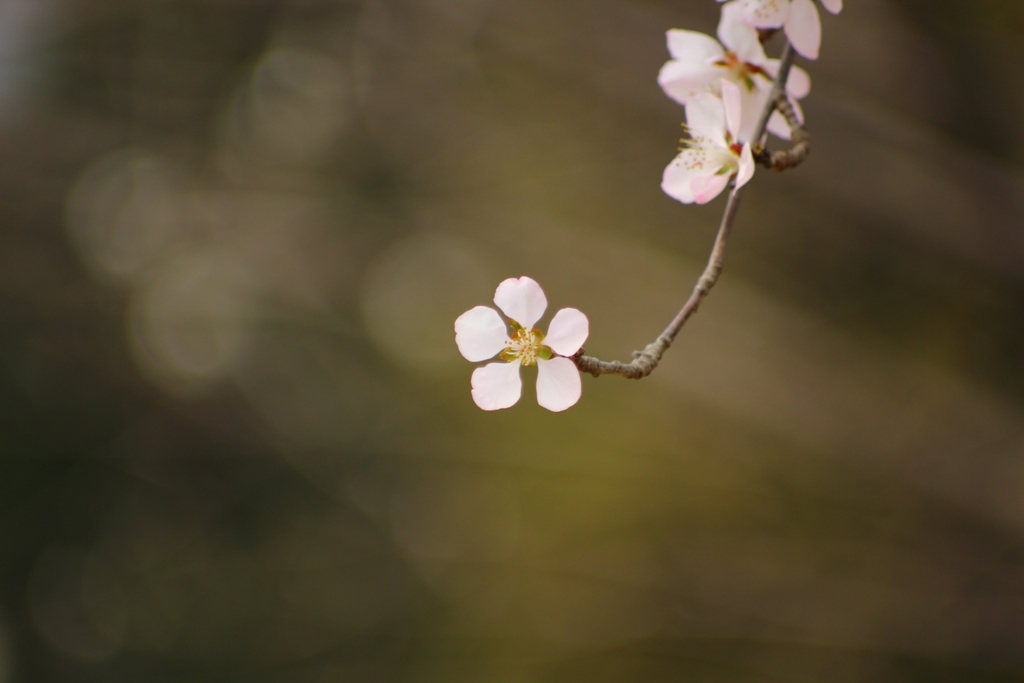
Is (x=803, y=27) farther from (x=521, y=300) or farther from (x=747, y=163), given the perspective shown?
(x=521, y=300)

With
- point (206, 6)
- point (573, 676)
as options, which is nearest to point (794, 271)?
point (573, 676)

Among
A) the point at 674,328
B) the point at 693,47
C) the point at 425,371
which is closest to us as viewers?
the point at 674,328

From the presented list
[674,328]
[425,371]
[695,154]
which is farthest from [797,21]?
[425,371]

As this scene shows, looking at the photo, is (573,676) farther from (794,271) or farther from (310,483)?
(794,271)

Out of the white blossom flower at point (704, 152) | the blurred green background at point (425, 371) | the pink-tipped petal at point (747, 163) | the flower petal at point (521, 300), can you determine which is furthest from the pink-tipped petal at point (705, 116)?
the blurred green background at point (425, 371)

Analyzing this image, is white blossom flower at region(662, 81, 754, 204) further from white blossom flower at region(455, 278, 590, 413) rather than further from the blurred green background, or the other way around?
the blurred green background

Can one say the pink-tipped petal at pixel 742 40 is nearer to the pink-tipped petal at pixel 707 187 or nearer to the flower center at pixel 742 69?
the flower center at pixel 742 69
